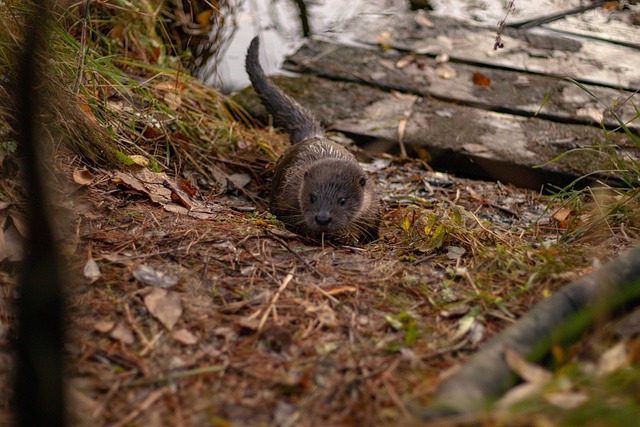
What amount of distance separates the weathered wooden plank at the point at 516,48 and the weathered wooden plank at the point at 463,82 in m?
0.22

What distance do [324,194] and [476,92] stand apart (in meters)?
2.55

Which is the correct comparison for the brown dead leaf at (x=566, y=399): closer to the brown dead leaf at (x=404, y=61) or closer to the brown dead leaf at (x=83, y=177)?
the brown dead leaf at (x=83, y=177)

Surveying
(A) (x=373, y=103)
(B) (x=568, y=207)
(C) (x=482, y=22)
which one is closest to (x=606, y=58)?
(C) (x=482, y=22)

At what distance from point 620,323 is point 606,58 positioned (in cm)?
547

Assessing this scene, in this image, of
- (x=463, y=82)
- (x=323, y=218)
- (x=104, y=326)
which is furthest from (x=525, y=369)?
(x=463, y=82)

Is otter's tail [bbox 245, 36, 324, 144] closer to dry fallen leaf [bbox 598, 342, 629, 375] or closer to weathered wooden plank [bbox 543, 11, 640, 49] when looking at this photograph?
dry fallen leaf [bbox 598, 342, 629, 375]

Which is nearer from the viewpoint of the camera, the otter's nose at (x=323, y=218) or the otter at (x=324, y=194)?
the otter's nose at (x=323, y=218)

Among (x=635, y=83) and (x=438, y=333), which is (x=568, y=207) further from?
(x=635, y=83)

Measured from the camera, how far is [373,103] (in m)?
5.99

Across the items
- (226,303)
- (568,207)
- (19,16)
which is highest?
(19,16)

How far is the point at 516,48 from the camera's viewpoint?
6980 millimetres

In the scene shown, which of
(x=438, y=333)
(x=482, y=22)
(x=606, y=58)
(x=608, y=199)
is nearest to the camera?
(x=438, y=333)

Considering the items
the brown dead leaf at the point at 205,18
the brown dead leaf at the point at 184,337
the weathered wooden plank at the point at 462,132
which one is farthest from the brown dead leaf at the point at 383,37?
the brown dead leaf at the point at 184,337

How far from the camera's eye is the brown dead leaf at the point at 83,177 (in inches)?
131
